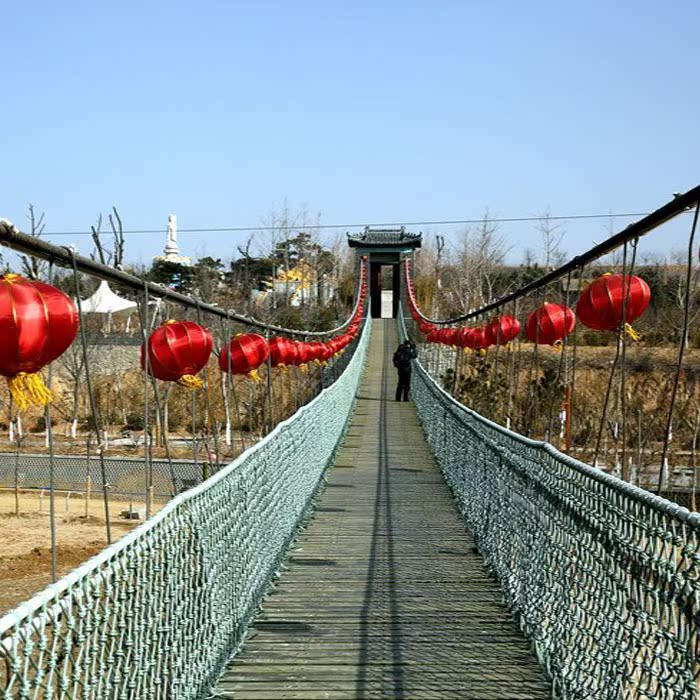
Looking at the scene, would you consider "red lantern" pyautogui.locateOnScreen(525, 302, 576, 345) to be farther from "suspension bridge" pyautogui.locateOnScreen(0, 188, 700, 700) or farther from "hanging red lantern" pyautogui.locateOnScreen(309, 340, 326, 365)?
"hanging red lantern" pyautogui.locateOnScreen(309, 340, 326, 365)

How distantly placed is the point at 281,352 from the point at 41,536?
24.3 feet

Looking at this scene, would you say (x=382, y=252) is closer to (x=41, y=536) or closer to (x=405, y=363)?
(x=405, y=363)

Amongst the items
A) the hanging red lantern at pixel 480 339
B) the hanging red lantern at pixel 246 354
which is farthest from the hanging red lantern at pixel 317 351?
the hanging red lantern at pixel 246 354

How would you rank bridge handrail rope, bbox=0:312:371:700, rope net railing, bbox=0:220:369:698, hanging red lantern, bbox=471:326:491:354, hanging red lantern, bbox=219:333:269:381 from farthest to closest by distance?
1. hanging red lantern, bbox=471:326:491:354
2. hanging red lantern, bbox=219:333:269:381
3. rope net railing, bbox=0:220:369:698
4. bridge handrail rope, bbox=0:312:371:700

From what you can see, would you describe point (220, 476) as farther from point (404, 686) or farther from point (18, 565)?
point (18, 565)

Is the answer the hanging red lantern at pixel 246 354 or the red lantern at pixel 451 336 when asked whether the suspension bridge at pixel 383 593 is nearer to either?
the hanging red lantern at pixel 246 354

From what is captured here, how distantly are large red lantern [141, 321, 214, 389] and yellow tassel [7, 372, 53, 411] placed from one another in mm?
2789

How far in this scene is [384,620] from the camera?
526 centimetres

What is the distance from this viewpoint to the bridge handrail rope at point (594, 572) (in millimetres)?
2518

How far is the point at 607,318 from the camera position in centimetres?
833

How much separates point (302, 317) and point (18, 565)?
25.4 m

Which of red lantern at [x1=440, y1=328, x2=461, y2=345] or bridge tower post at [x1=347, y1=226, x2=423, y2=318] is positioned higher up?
bridge tower post at [x1=347, y1=226, x2=423, y2=318]

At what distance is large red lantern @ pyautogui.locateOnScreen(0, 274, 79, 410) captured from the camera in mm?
4762

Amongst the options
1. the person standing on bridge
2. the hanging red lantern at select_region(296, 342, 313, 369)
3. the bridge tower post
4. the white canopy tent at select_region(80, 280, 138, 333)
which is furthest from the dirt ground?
the bridge tower post
